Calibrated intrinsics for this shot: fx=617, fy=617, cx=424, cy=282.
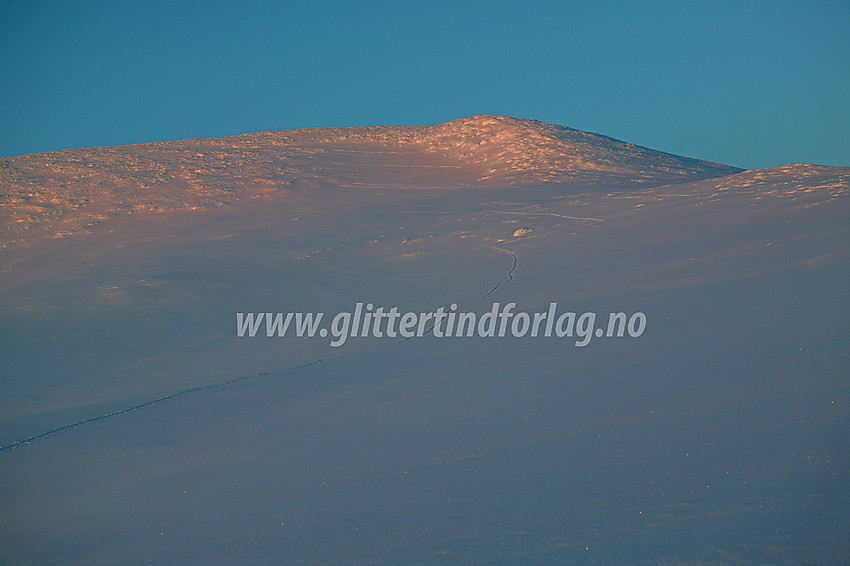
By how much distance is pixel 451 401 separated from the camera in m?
5.86

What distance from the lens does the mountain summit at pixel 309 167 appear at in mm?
22641

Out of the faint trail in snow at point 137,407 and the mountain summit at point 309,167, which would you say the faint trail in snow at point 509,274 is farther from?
the mountain summit at point 309,167

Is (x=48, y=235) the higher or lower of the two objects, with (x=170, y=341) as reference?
higher

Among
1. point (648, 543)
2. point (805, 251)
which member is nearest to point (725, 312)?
point (805, 251)

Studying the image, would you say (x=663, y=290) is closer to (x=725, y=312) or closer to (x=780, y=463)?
(x=725, y=312)

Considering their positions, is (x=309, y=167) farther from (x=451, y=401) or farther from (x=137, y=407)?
(x=451, y=401)

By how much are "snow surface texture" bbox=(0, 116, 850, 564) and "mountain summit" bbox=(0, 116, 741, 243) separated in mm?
6081

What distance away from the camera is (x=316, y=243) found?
17359 mm

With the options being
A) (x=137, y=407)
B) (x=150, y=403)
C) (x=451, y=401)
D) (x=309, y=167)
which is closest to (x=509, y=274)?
(x=451, y=401)

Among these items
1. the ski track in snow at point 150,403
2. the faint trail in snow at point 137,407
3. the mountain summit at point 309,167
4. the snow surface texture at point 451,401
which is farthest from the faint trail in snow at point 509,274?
the mountain summit at point 309,167

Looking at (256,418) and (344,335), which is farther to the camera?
(344,335)

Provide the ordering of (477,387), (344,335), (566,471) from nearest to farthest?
(566,471)
(477,387)
(344,335)

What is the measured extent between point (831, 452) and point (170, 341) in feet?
31.8

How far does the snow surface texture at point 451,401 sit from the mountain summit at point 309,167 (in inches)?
239
